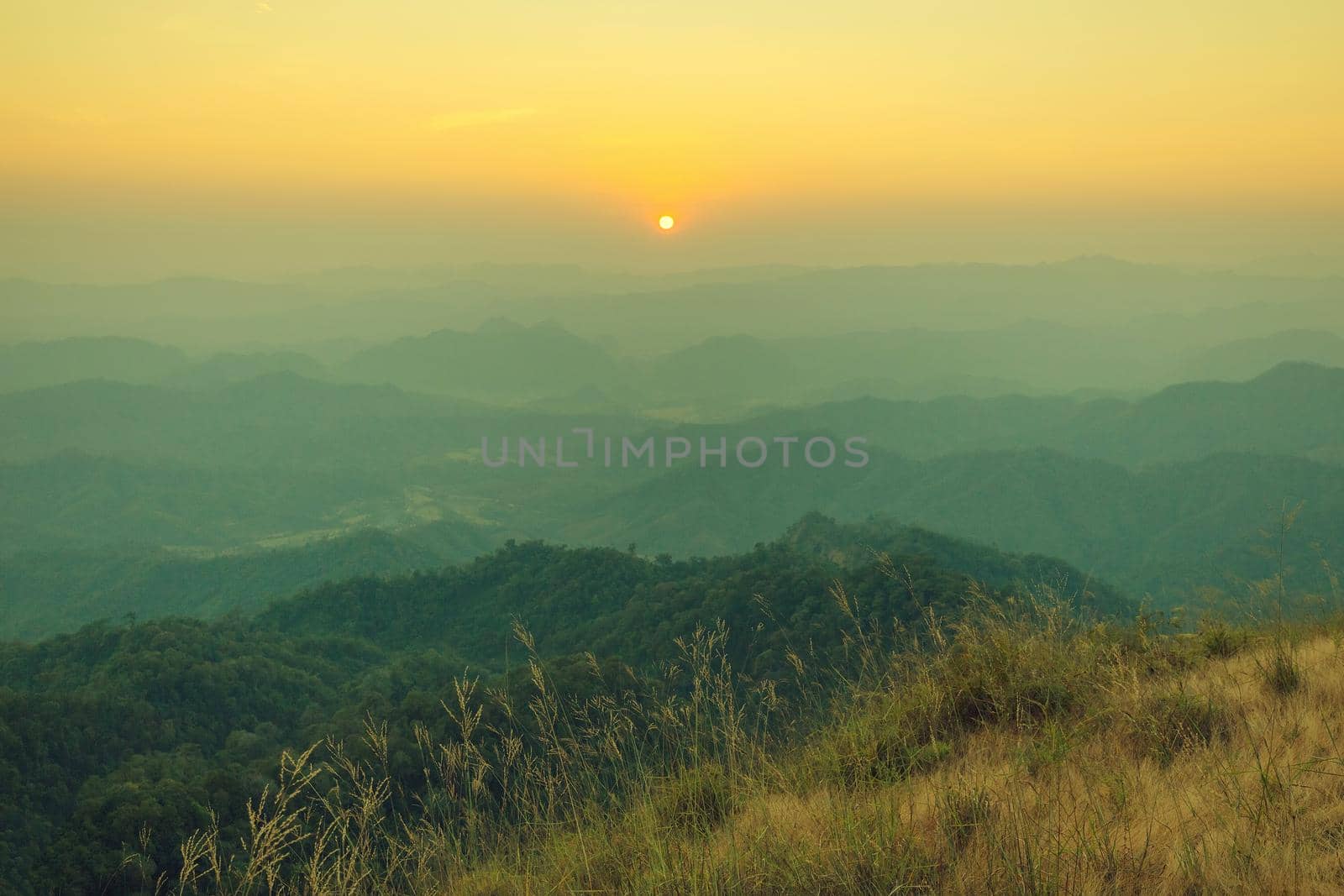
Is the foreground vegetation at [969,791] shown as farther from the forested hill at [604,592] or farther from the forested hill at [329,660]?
the forested hill at [604,592]

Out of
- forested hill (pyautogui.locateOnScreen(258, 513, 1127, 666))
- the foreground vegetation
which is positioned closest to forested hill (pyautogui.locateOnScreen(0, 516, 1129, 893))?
forested hill (pyautogui.locateOnScreen(258, 513, 1127, 666))

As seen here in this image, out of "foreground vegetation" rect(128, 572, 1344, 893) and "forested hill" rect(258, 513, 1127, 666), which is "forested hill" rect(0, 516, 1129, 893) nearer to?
"forested hill" rect(258, 513, 1127, 666)

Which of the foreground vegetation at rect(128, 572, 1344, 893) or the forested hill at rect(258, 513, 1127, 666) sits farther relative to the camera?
the forested hill at rect(258, 513, 1127, 666)

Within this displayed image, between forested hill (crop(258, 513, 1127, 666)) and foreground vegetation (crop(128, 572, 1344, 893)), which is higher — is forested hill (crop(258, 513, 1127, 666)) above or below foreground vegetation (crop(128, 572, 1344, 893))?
below

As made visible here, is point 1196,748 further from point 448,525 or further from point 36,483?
point 36,483

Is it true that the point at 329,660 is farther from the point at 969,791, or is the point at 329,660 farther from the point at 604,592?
the point at 969,791
